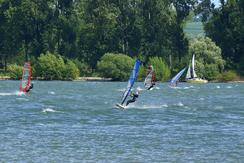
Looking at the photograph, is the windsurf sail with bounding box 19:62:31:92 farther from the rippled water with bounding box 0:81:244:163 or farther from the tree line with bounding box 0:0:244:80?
the tree line with bounding box 0:0:244:80

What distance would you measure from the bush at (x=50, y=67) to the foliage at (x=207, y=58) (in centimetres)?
2432

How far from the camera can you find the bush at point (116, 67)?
14925 cm

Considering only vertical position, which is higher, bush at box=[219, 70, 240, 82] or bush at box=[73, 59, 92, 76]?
bush at box=[73, 59, 92, 76]

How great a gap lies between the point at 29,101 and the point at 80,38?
87045 mm

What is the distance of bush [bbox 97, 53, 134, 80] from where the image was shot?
5876 inches

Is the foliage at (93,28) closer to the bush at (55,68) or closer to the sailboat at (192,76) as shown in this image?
the bush at (55,68)

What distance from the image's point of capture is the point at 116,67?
149375mm

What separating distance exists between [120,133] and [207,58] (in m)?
107

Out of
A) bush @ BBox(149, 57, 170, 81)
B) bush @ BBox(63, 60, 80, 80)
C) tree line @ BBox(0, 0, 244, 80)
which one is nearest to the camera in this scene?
bush @ BBox(149, 57, 170, 81)

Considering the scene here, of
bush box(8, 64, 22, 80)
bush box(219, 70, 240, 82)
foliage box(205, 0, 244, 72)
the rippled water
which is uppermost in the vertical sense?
foliage box(205, 0, 244, 72)

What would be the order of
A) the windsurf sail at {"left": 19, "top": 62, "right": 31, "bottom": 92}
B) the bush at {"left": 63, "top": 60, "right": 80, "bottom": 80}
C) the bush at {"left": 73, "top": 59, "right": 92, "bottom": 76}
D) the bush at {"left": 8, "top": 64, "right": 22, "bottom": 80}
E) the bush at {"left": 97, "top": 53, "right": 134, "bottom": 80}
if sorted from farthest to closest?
the bush at {"left": 73, "top": 59, "right": 92, "bottom": 76} < the bush at {"left": 8, "top": 64, "right": 22, "bottom": 80} < the bush at {"left": 63, "top": 60, "right": 80, "bottom": 80} < the bush at {"left": 97, "top": 53, "right": 134, "bottom": 80} < the windsurf sail at {"left": 19, "top": 62, "right": 31, "bottom": 92}

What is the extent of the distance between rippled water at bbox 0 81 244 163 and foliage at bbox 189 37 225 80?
76.4 meters

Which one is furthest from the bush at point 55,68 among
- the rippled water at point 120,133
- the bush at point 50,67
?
the rippled water at point 120,133

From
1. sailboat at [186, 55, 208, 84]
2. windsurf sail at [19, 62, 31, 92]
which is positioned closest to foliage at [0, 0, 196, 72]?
sailboat at [186, 55, 208, 84]
